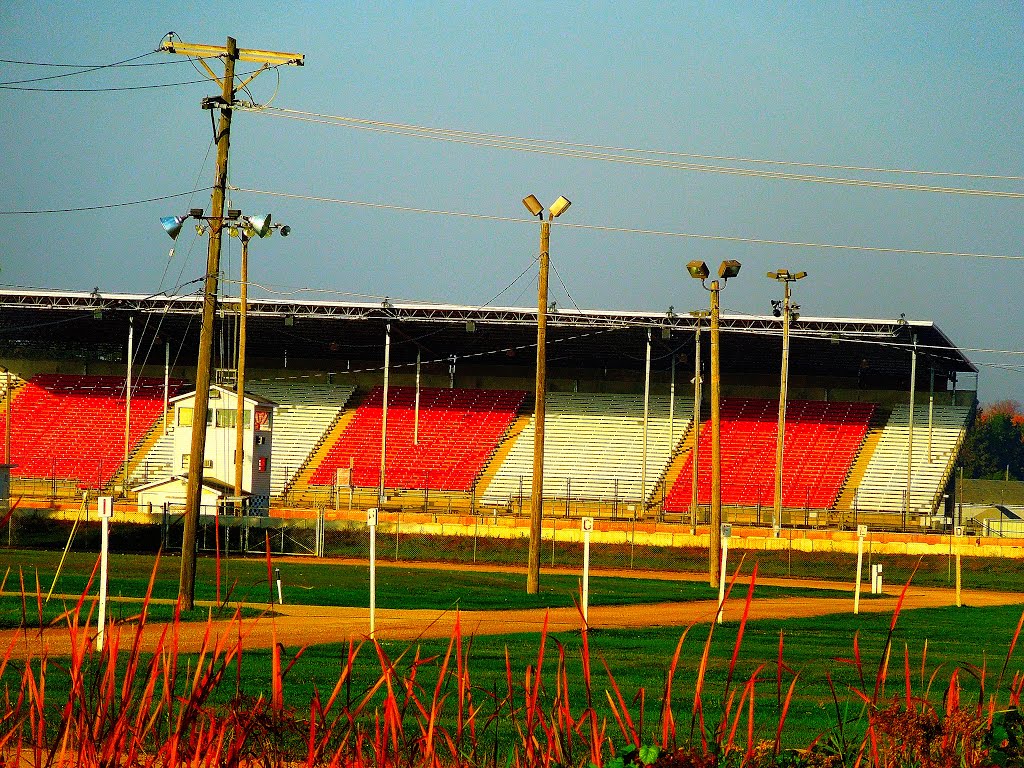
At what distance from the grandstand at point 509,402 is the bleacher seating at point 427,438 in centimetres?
11

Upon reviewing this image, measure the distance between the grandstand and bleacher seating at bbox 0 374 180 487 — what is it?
14cm

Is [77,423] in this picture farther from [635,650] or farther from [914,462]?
[635,650]

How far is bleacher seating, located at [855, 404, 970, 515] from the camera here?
5412 cm

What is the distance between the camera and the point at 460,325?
Answer: 59719mm

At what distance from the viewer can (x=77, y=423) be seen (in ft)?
212

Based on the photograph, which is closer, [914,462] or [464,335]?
[914,462]

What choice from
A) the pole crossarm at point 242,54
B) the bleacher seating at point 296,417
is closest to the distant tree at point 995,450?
the bleacher seating at point 296,417

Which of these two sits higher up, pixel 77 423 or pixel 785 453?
pixel 77 423

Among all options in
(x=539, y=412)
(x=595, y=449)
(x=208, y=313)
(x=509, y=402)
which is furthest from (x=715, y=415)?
(x=509, y=402)

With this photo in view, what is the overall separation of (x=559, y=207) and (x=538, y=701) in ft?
64.9

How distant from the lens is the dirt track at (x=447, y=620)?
58.7 ft

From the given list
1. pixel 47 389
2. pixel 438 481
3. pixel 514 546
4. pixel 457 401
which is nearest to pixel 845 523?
pixel 514 546

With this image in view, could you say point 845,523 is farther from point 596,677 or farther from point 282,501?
point 596,677

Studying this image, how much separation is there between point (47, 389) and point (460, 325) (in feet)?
75.2
